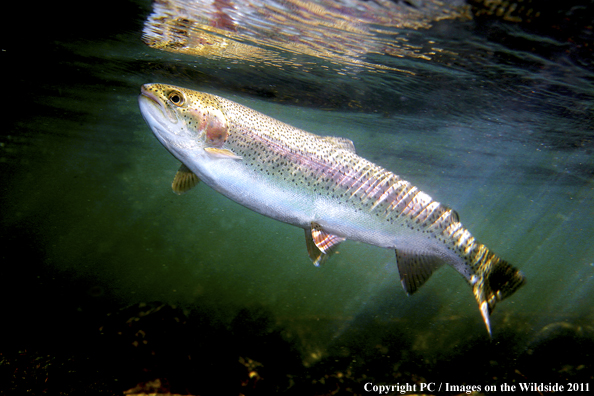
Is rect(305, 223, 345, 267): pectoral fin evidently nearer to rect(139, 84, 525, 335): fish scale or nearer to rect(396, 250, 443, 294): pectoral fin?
rect(139, 84, 525, 335): fish scale

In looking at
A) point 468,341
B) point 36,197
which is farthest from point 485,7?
point 36,197

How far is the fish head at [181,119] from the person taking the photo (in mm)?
3018

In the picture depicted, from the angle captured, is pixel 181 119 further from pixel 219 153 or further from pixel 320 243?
pixel 320 243

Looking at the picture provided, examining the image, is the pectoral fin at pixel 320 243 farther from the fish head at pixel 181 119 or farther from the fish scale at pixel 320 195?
the fish head at pixel 181 119

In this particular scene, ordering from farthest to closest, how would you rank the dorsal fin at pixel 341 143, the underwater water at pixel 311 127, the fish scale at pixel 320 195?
the underwater water at pixel 311 127 → the dorsal fin at pixel 341 143 → the fish scale at pixel 320 195

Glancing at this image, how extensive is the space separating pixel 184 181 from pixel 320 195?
149 cm

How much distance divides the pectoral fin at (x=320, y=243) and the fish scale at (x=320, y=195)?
11mm

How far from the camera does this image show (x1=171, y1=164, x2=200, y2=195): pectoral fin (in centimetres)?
335

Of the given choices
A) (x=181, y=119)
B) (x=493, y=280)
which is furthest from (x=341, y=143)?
(x=493, y=280)

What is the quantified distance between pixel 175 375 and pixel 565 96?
12508mm

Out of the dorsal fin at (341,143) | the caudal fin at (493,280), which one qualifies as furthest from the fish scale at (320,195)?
the dorsal fin at (341,143)

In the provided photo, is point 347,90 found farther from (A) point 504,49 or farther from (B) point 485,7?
(B) point 485,7

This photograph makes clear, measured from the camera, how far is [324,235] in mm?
3371

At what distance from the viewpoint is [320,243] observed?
10.8ft
